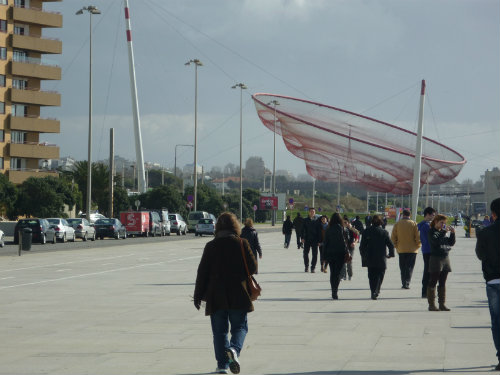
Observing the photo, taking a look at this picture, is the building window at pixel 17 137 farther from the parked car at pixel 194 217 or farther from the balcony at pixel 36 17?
the parked car at pixel 194 217

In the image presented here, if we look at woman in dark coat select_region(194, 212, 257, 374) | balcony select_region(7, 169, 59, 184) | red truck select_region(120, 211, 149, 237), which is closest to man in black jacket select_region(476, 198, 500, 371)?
woman in dark coat select_region(194, 212, 257, 374)

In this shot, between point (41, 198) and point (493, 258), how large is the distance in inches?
2738

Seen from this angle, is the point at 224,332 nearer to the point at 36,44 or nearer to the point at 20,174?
the point at 20,174

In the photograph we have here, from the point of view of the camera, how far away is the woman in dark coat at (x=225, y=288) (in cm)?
882

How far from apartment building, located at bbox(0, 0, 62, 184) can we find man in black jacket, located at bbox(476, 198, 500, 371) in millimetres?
79732

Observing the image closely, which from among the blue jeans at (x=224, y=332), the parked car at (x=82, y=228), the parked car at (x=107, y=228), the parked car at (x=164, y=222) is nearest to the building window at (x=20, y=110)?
the parked car at (x=164, y=222)

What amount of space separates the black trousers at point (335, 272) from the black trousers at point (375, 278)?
1.87ft

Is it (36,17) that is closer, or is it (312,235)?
(312,235)

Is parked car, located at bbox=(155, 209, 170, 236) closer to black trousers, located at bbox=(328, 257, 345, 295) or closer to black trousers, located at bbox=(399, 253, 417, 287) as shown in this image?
black trousers, located at bbox=(399, 253, 417, 287)

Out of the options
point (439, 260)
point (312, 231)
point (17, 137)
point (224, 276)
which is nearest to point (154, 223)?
point (17, 137)

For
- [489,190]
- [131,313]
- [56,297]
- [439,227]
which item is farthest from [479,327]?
[489,190]

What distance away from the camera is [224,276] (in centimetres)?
890

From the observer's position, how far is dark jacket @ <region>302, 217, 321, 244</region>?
81.5 ft

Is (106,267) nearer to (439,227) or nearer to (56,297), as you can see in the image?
(56,297)
